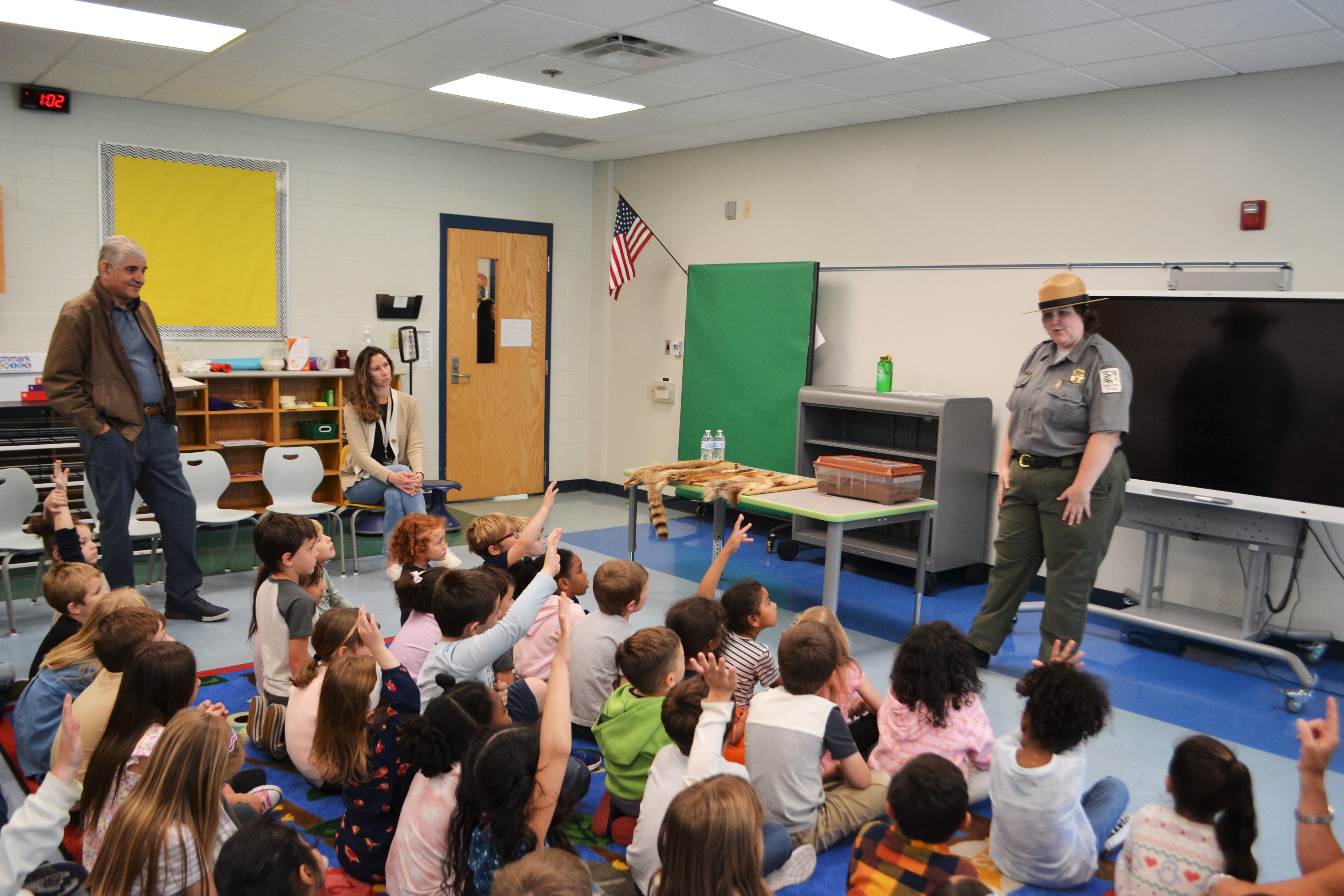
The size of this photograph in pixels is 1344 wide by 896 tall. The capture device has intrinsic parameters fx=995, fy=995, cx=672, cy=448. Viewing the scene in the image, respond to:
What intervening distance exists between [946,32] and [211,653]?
4.23 m

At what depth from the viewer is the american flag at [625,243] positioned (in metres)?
7.71

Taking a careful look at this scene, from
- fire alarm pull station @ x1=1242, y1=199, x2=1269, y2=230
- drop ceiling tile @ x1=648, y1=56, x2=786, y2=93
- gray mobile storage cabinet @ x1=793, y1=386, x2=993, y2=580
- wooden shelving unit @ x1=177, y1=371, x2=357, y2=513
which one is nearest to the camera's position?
fire alarm pull station @ x1=1242, y1=199, x2=1269, y2=230

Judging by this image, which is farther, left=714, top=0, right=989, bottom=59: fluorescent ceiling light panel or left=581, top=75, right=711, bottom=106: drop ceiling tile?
left=581, top=75, right=711, bottom=106: drop ceiling tile

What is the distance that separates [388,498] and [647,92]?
2761 millimetres

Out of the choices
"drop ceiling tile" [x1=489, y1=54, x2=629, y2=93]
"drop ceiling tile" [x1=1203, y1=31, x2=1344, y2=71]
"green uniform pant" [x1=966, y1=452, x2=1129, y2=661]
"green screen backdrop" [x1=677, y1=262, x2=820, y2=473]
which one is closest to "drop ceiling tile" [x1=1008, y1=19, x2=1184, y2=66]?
"drop ceiling tile" [x1=1203, y1=31, x2=1344, y2=71]

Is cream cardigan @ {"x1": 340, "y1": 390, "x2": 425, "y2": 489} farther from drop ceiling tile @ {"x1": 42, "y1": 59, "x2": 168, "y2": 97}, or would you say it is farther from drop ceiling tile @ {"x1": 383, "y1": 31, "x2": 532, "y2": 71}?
drop ceiling tile @ {"x1": 42, "y1": 59, "x2": 168, "y2": 97}

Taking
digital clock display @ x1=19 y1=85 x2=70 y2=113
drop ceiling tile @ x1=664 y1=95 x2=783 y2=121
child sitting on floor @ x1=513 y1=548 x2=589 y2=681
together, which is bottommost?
→ child sitting on floor @ x1=513 y1=548 x2=589 y2=681

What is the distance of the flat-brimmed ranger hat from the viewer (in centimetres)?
396

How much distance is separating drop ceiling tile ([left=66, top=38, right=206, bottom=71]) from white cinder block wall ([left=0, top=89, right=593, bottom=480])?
0.98 meters

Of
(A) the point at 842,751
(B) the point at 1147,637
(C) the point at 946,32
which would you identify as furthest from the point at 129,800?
(B) the point at 1147,637

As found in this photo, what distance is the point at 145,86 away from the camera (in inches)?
234

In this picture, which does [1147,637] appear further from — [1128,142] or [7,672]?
[7,672]

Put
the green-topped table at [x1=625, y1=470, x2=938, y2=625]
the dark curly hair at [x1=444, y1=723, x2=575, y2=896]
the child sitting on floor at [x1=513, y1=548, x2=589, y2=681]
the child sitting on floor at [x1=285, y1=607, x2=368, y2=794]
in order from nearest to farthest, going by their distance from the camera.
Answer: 1. the dark curly hair at [x1=444, y1=723, x2=575, y2=896]
2. the child sitting on floor at [x1=285, y1=607, x2=368, y2=794]
3. the child sitting on floor at [x1=513, y1=548, x2=589, y2=681]
4. the green-topped table at [x1=625, y1=470, x2=938, y2=625]

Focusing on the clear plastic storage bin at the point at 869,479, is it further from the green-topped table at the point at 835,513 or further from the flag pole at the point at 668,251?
the flag pole at the point at 668,251
